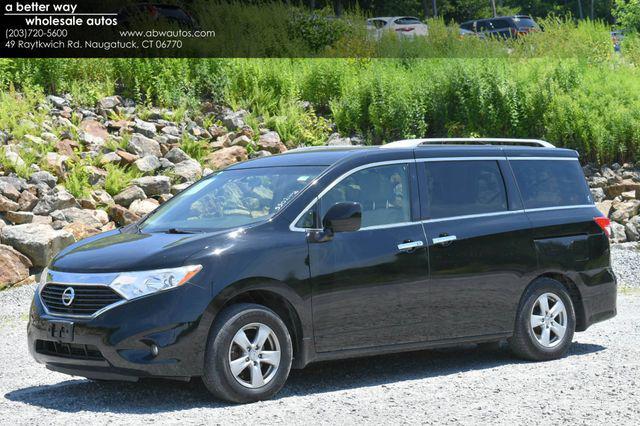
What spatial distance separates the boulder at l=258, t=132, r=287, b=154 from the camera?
753 inches

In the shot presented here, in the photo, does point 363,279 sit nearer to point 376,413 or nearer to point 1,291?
point 376,413

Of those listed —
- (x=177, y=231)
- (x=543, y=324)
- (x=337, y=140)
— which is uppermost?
(x=337, y=140)

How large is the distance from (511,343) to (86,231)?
8111mm

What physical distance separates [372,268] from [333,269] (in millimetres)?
376

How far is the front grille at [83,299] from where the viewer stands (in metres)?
7.02

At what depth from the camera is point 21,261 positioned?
14.2 m

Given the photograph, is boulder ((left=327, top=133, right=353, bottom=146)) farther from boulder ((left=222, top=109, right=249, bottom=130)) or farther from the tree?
the tree

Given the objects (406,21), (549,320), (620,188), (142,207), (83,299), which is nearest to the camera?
(83,299)

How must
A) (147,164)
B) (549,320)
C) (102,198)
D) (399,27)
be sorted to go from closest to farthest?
(549,320)
(102,198)
(147,164)
(399,27)

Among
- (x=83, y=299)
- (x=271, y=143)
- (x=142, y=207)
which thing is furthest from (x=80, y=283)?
(x=271, y=143)

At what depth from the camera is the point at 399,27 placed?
42000 millimetres

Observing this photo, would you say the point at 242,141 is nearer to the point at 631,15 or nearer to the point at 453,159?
the point at 453,159

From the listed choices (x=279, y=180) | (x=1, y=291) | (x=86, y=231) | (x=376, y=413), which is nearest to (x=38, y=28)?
(x=86, y=231)

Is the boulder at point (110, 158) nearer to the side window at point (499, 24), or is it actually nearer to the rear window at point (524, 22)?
the rear window at point (524, 22)
